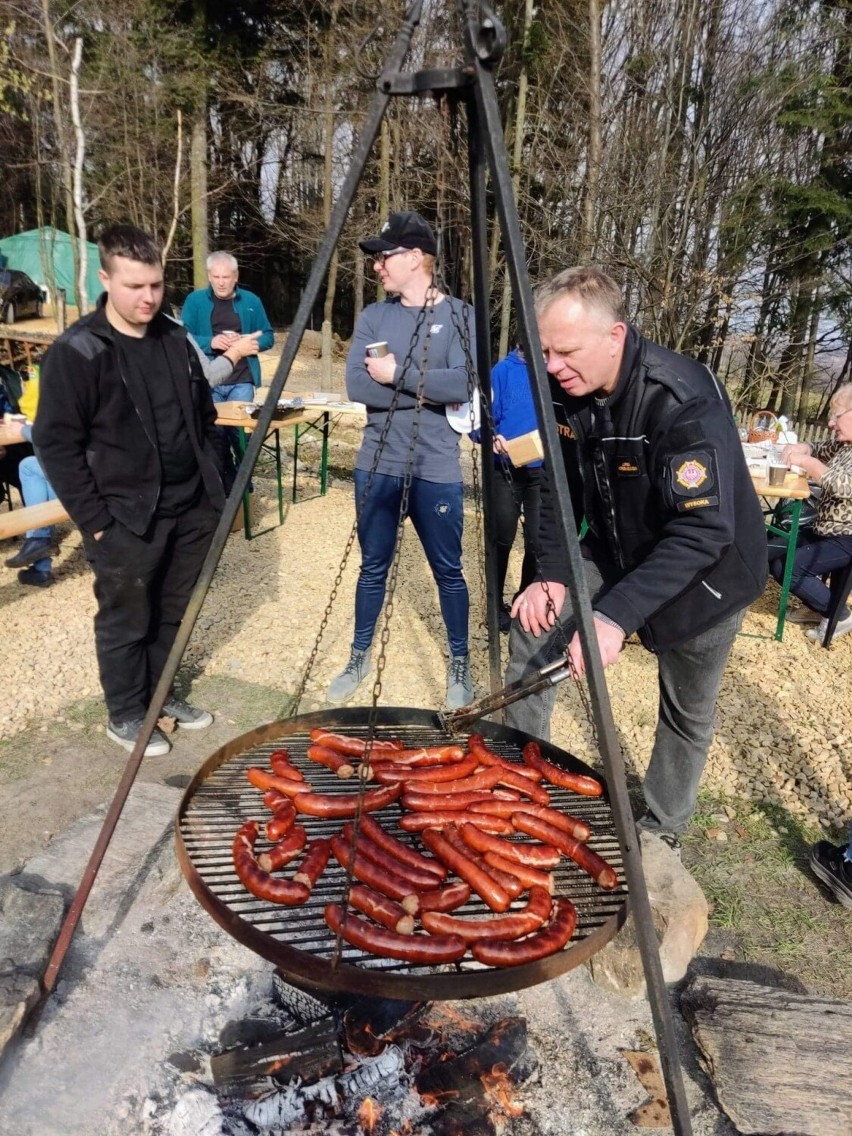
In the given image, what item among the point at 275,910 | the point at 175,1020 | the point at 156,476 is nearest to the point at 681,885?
the point at 275,910

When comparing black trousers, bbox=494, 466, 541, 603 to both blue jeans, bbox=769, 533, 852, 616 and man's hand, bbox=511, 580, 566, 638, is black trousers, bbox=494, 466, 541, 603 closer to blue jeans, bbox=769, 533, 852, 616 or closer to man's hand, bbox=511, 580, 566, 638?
blue jeans, bbox=769, 533, 852, 616

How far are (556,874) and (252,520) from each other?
254 inches

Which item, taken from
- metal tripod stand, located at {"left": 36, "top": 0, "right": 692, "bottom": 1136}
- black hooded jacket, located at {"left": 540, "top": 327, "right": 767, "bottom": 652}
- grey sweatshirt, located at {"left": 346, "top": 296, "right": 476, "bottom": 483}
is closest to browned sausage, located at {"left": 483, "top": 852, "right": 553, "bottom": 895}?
metal tripod stand, located at {"left": 36, "top": 0, "right": 692, "bottom": 1136}

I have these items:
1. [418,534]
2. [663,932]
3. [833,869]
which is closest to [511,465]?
[418,534]

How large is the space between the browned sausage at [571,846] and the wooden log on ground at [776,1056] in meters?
0.66

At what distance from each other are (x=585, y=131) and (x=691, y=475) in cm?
952

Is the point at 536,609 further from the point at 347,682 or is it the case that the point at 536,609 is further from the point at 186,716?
the point at 186,716

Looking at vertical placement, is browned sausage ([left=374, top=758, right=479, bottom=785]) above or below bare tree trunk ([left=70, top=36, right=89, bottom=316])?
below

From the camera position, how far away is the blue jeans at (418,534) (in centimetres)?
416

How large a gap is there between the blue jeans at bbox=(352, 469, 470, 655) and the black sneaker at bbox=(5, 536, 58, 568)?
298cm

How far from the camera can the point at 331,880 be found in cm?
207

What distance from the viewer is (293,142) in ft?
60.5

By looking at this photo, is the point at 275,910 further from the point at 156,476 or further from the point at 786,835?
the point at 786,835

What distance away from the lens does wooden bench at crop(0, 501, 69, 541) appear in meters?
5.04
